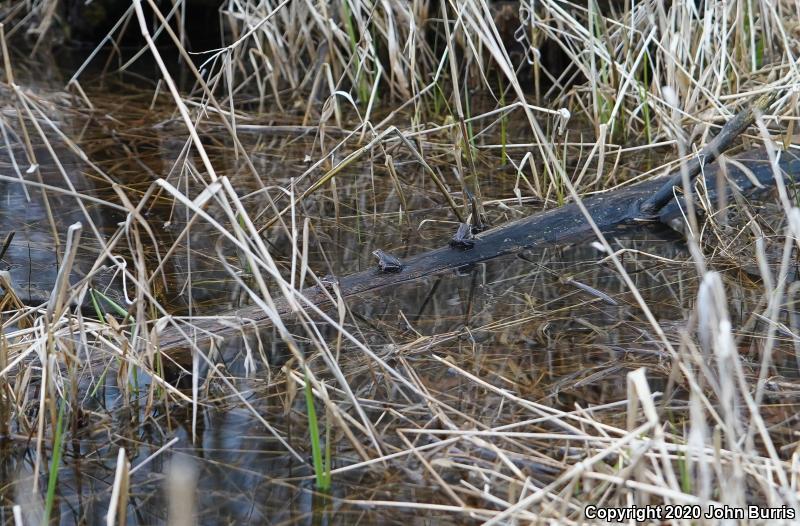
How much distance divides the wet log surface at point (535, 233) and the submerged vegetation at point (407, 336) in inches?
0.9

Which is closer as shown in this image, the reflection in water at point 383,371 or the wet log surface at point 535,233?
the reflection in water at point 383,371

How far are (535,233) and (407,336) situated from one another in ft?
2.10

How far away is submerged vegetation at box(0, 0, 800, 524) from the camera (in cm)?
156

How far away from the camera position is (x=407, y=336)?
2.23 m

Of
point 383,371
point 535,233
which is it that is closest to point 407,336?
point 383,371

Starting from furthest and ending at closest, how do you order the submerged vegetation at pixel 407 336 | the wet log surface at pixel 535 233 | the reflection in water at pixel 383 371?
the wet log surface at pixel 535 233 < the reflection in water at pixel 383 371 < the submerged vegetation at pixel 407 336

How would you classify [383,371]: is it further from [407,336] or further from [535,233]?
[535,233]

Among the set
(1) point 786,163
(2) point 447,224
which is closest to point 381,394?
(2) point 447,224

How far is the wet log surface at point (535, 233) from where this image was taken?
2176mm

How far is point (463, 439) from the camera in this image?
68.4 inches

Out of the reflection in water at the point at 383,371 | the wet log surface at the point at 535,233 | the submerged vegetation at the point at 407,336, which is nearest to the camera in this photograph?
the submerged vegetation at the point at 407,336

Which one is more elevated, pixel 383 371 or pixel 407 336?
pixel 383 371

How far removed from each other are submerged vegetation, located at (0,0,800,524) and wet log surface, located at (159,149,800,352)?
23 mm

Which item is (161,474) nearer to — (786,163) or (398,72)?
(786,163)
